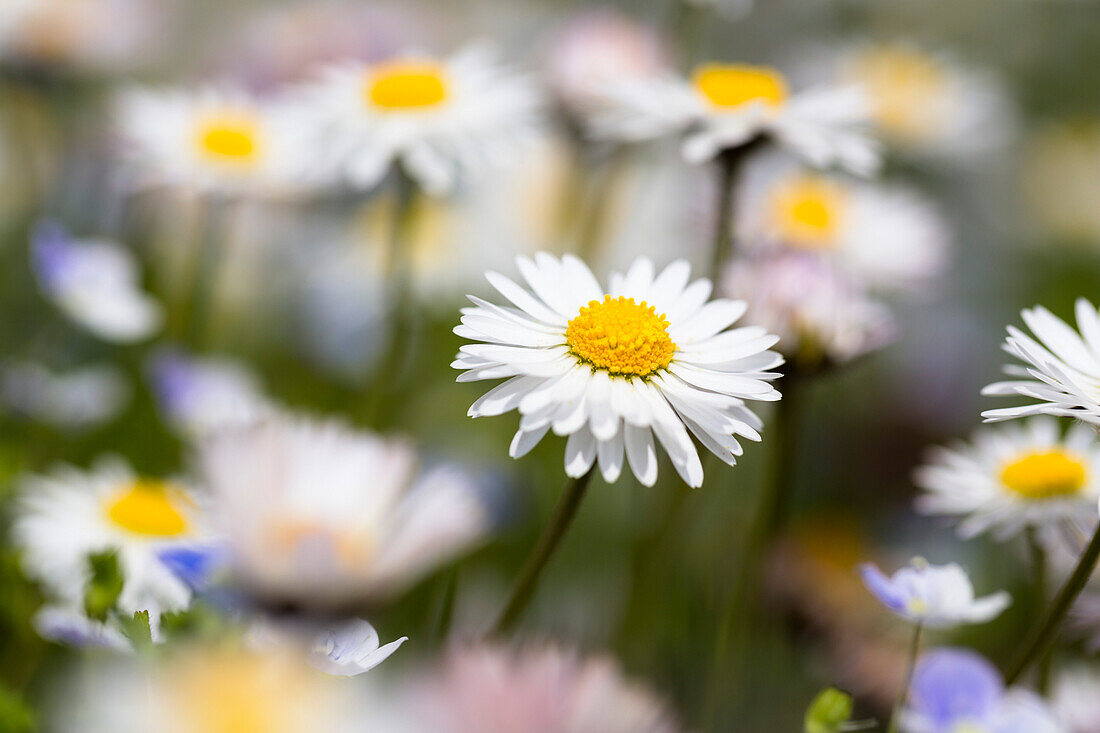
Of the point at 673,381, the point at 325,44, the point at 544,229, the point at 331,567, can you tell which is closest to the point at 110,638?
the point at 331,567

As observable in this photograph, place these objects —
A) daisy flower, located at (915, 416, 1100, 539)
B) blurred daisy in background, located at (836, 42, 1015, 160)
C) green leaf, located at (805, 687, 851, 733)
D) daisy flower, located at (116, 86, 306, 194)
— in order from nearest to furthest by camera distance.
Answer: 1. green leaf, located at (805, 687, 851, 733)
2. daisy flower, located at (915, 416, 1100, 539)
3. daisy flower, located at (116, 86, 306, 194)
4. blurred daisy in background, located at (836, 42, 1015, 160)

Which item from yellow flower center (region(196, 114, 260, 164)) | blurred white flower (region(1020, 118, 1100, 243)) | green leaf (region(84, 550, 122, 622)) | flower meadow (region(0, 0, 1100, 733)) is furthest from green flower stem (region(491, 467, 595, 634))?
blurred white flower (region(1020, 118, 1100, 243))

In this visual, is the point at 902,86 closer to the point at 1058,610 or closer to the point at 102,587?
the point at 1058,610

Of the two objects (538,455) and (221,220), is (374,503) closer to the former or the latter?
(538,455)

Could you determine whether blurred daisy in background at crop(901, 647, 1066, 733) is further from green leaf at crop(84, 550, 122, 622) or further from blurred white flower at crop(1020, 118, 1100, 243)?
blurred white flower at crop(1020, 118, 1100, 243)

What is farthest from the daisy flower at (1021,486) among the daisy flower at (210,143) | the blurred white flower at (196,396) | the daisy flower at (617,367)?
the daisy flower at (210,143)
